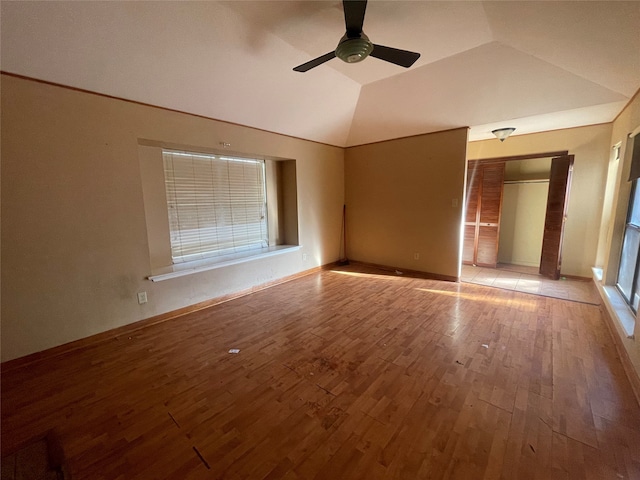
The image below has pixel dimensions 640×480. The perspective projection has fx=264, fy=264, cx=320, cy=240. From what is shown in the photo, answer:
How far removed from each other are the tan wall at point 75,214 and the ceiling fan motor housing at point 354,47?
1.96m

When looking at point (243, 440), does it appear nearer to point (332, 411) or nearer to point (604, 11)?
point (332, 411)

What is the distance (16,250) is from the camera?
2.12 meters

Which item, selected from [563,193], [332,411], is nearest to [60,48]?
[332,411]

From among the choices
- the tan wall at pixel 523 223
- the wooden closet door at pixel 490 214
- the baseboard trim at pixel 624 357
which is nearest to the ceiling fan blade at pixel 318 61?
the baseboard trim at pixel 624 357

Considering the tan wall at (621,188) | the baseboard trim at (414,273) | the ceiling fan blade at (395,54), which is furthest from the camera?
the baseboard trim at (414,273)

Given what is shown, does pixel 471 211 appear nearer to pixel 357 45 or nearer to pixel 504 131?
pixel 504 131

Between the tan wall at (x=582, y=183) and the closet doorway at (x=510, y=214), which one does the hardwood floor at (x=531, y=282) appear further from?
the tan wall at (x=582, y=183)

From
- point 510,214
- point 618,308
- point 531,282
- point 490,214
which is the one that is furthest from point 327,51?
point 510,214

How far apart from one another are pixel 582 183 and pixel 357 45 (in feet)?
13.8

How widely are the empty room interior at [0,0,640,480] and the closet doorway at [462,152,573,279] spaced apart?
0.44 metres

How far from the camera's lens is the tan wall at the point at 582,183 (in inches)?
149

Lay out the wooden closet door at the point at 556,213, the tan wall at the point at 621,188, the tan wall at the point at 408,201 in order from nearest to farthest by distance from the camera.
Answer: the tan wall at the point at 621,188 < the wooden closet door at the point at 556,213 < the tan wall at the point at 408,201

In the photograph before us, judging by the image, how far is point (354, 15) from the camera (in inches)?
68.2

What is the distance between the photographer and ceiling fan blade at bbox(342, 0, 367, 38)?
1.62m
